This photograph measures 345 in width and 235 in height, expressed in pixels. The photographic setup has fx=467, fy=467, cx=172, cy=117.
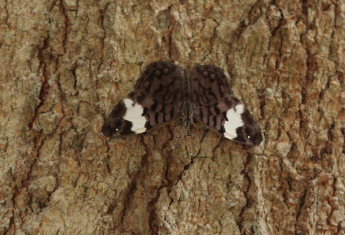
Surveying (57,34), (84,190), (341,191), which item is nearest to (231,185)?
(341,191)

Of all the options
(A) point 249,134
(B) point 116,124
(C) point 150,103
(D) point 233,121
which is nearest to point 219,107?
(D) point 233,121

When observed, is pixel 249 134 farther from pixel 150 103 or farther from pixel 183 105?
pixel 150 103

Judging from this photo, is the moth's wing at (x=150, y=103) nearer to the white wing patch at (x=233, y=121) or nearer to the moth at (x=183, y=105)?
the moth at (x=183, y=105)

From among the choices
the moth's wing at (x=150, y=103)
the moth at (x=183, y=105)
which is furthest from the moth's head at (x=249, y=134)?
the moth's wing at (x=150, y=103)

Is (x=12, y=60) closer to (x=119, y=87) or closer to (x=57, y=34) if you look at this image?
(x=57, y=34)

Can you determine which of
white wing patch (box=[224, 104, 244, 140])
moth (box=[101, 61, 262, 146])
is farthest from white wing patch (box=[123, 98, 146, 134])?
white wing patch (box=[224, 104, 244, 140])

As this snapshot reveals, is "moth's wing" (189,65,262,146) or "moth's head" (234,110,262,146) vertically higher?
"moth's wing" (189,65,262,146)

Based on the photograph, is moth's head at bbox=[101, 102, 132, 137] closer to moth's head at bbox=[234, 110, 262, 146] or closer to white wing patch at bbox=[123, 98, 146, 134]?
white wing patch at bbox=[123, 98, 146, 134]
